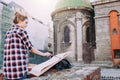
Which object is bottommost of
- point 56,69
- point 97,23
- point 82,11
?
point 56,69

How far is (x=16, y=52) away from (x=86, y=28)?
21.1 metres

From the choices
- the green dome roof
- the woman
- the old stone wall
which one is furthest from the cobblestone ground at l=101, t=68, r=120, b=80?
the green dome roof

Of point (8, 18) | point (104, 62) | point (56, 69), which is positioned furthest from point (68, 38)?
point (56, 69)

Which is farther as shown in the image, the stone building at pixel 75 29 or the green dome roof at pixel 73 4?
the green dome roof at pixel 73 4

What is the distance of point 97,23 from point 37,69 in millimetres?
19031

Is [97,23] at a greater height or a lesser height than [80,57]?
greater

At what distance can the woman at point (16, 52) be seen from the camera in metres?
3.05

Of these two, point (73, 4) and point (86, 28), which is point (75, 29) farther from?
point (73, 4)

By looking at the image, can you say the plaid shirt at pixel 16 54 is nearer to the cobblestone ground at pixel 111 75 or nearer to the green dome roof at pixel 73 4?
the cobblestone ground at pixel 111 75

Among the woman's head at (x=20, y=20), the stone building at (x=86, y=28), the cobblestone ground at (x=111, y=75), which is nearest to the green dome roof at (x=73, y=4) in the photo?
the stone building at (x=86, y=28)

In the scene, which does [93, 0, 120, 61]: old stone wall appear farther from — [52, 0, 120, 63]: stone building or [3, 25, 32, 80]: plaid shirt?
[3, 25, 32, 80]: plaid shirt

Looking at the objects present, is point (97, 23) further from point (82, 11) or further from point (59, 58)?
point (59, 58)

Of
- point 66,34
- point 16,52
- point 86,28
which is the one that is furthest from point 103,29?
point 16,52

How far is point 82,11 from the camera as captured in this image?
Result: 24.1m
